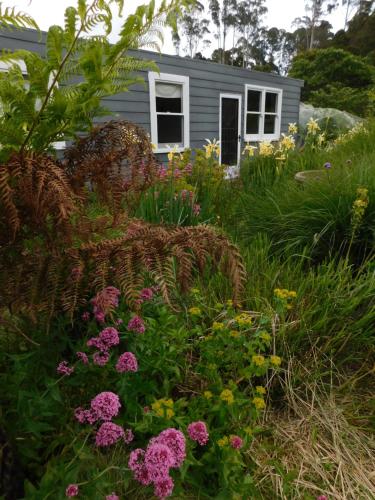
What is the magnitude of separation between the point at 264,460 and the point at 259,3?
44.8 m

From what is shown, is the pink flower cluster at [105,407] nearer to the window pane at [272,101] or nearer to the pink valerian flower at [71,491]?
the pink valerian flower at [71,491]

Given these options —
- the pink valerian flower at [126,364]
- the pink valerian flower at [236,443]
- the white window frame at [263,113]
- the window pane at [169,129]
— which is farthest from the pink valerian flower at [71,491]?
the white window frame at [263,113]

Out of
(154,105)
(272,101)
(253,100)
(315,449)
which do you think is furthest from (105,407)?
(272,101)

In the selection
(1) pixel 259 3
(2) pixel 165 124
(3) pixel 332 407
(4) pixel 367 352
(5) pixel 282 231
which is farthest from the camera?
(1) pixel 259 3

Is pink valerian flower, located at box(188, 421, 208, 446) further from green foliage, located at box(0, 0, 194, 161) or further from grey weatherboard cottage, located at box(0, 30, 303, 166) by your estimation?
grey weatherboard cottage, located at box(0, 30, 303, 166)

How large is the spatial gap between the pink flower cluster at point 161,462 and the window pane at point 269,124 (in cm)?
1076

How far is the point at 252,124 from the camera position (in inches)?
395

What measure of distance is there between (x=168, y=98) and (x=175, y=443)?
6.83m

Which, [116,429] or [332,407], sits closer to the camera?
[116,429]

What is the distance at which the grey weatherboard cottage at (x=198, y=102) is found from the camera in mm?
5945

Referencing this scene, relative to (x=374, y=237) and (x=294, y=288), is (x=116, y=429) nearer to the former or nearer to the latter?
(x=294, y=288)

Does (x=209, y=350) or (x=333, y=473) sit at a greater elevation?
(x=209, y=350)

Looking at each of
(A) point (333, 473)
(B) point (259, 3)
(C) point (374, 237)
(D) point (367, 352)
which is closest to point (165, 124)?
(C) point (374, 237)

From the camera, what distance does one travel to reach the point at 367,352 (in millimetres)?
1603
